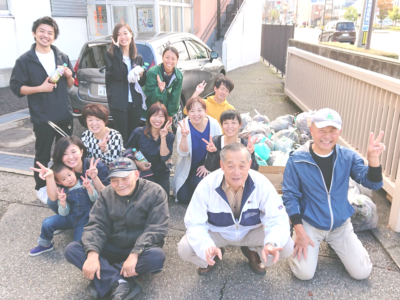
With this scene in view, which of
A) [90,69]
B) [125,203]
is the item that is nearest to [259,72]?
[90,69]

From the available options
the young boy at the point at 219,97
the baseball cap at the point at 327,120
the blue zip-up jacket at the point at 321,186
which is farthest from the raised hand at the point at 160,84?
the baseball cap at the point at 327,120

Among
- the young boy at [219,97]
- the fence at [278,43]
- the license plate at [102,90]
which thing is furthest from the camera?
the fence at [278,43]

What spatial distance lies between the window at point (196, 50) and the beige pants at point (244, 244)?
4978mm

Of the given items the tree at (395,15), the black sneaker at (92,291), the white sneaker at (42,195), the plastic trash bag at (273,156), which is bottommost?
the black sneaker at (92,291)

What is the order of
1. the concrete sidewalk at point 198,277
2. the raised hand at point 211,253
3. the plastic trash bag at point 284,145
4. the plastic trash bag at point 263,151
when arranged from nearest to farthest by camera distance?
the raised hand at point 211,253, the concrete sidewalk at point 198,277, the plastic trash bag at point 263,151, the plastic trash bag at point 284,145

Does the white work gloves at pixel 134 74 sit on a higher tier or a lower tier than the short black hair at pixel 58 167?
higher

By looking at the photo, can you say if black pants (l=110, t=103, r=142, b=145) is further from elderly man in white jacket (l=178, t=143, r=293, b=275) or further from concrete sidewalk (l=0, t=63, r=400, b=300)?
elderly man in white jacket (l=178, t=143, r=293, b=275)

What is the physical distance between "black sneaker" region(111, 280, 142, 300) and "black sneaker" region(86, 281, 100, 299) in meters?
0.12

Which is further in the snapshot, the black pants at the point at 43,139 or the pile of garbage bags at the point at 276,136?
the pile of garbage bags at the point at 276,136

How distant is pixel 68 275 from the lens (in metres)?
2.82

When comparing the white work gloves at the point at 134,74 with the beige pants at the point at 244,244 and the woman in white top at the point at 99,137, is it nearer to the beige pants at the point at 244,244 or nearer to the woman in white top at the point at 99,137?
the woman in white top at the point at 99,137

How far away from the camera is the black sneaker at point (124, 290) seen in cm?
245

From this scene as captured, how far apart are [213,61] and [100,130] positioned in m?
4.95

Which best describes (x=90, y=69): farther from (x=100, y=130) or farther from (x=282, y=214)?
(x=282, y=214)
